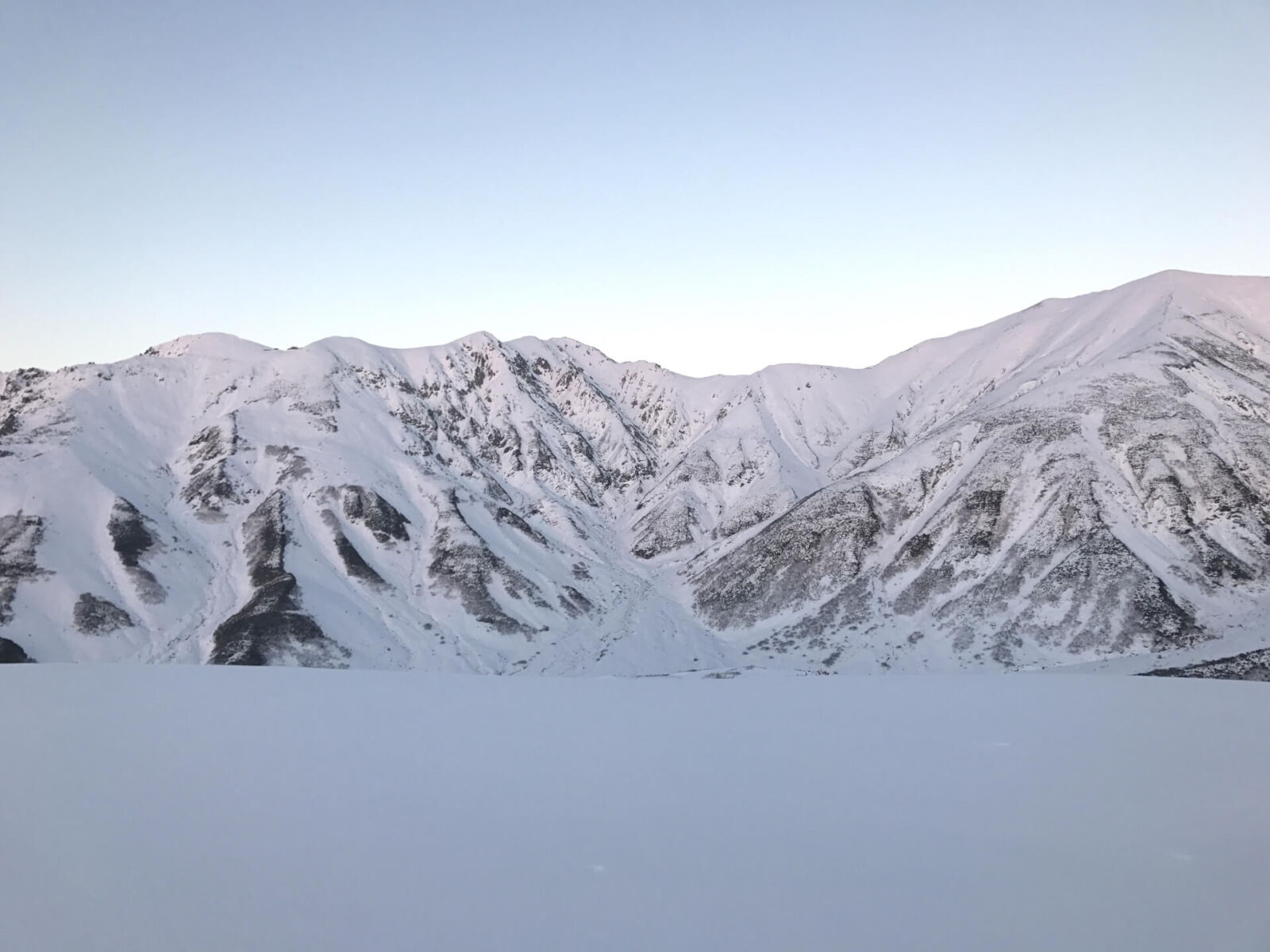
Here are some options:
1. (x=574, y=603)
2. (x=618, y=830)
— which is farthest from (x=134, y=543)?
(x=618, y=830)

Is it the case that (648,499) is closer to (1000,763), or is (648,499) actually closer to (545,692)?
(545,692)

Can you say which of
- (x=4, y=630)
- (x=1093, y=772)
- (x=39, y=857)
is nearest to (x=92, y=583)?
(x=4, y=630)

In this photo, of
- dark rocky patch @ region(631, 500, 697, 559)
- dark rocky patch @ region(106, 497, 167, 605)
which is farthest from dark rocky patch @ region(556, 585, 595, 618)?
dark rocky patch @ region(106, 497, 167, 605)

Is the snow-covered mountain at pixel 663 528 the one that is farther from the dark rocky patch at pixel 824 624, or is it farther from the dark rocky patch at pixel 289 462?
the dark rocky patch at pixel 289 462

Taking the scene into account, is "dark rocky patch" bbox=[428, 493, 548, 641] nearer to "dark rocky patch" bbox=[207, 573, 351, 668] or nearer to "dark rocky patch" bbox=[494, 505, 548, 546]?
"dark rocky patch" bbox=[494, 505, 548, 546]

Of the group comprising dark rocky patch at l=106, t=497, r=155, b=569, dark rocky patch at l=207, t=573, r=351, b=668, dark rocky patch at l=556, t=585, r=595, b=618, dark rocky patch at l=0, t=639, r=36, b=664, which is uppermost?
dark rocky patch at l=106, t=497, r=155, b=569

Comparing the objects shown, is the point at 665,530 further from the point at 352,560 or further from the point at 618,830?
the point at 618,830
